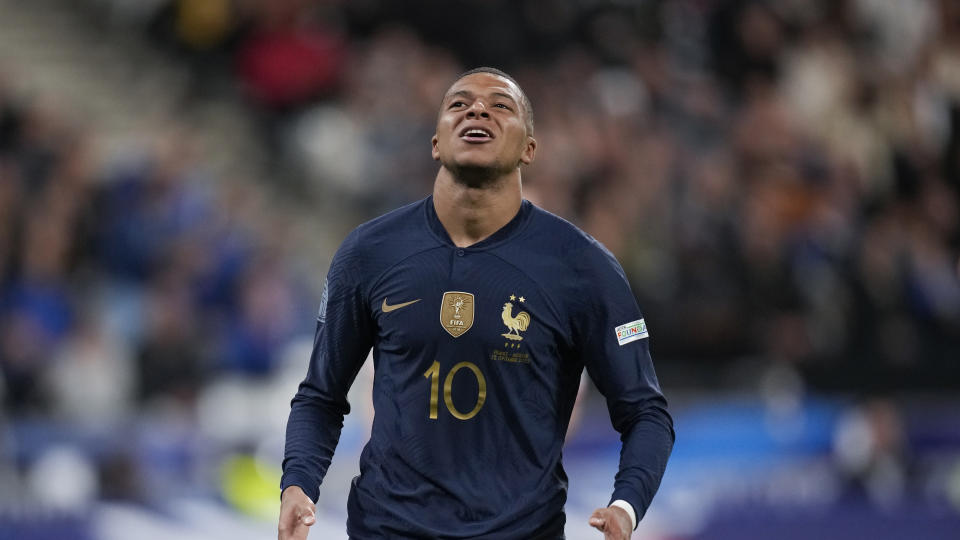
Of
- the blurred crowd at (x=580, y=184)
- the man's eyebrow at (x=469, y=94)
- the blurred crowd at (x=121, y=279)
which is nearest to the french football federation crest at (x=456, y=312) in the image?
the man's eyebrow at (x=469, y=94)

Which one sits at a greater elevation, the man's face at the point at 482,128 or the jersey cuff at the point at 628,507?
the man's face at the point at 482,128

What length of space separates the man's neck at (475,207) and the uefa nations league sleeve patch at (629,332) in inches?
17.2

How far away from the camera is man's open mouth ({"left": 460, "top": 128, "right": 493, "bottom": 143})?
13.1ft

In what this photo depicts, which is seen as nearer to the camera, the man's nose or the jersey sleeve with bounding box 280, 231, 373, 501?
the man's nose

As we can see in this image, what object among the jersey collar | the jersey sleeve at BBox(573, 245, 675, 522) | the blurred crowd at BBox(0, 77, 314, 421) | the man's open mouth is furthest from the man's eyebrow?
the blurred crowd at BBox(0, 77, 314, 421)

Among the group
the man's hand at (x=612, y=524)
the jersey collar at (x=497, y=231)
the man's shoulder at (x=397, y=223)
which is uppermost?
the man's shoulder at (x=397, y=223)

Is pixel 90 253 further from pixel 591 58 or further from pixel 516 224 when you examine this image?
Result: pixel 516 224

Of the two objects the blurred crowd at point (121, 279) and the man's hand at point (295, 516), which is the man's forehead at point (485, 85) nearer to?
the man's hand at point (295, 516)

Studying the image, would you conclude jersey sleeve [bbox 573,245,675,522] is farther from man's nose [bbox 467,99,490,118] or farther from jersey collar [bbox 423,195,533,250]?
man's nose [bbox 467,99,490,118]

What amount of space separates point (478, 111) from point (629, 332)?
2.32ft

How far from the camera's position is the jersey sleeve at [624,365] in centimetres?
396

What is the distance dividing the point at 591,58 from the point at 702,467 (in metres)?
4.92

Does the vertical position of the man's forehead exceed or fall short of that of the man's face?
it exceeds it

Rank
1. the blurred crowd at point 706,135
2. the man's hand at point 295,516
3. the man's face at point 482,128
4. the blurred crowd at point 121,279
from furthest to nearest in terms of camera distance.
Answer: the blurred crowd at point 706,135 < the blurred crowd at point 121,279 < the man's face at point 482,128 < the man's hand at point 295,516
